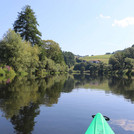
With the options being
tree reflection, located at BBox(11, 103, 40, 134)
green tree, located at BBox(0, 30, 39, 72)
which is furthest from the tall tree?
tree reflection, located at BBox(11, 103, 40, 134)

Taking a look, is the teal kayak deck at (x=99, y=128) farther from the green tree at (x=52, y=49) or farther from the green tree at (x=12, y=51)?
the green tree at (x=52, y=49)

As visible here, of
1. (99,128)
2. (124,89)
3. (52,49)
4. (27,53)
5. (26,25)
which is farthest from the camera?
(52,49)

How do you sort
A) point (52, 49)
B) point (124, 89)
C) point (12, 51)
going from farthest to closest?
1. point (52, 49)
2. point (12, 51)
3. point (124, 89)

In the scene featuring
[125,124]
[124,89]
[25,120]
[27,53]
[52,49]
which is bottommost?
[124,89]

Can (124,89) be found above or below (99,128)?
below

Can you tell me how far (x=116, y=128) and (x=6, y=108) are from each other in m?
7.66

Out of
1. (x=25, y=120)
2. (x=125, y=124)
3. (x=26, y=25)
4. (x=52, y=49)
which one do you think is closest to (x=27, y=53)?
(x=26, y=25)

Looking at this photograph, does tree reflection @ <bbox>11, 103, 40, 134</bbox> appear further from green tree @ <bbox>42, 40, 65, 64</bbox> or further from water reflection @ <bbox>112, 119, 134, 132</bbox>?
green tree @ <bbox>42, 40, 65, 64</bbox>

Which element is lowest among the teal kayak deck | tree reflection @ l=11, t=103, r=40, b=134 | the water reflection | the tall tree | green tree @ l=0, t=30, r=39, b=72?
the water reflection

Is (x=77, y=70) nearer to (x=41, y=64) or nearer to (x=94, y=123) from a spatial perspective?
(x=41, y=64)

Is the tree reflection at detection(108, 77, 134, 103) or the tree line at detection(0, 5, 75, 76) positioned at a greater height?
the tree line at detection(0, 5, 75, 76)

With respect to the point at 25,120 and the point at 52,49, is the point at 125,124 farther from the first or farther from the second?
the point at 52,49

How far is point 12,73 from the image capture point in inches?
1711

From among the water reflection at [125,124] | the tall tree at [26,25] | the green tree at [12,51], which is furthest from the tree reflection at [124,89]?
the tall tree at [26,25]
